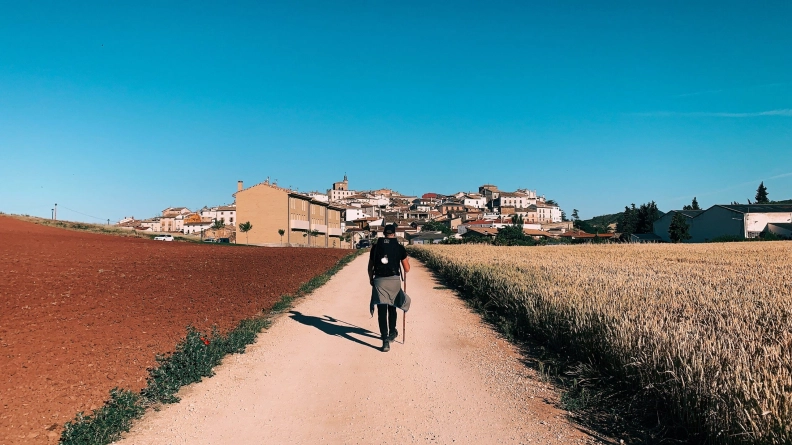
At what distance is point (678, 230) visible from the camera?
74.6 m

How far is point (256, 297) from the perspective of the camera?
1505 centimetres

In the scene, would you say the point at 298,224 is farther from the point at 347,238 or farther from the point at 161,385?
the point at 161,385

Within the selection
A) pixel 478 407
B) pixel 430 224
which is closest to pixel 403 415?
pixel 478 407

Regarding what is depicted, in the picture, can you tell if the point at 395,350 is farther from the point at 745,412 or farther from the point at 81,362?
the point at 745,412

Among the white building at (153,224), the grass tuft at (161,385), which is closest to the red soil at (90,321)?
the grass tuft at (161,385)

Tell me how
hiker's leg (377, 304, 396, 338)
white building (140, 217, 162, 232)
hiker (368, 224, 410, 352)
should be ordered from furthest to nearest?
white building (140, 217, 162, 232) < hiker (368, 224, 410, 352) < hiker's leg (377, 304, 396, 338)

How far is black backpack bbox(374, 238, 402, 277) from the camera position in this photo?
877 centimetres

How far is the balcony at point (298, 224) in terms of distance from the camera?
2884 inches

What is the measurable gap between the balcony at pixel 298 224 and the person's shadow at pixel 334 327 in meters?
62.3

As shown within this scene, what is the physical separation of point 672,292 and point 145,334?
9.98 meters

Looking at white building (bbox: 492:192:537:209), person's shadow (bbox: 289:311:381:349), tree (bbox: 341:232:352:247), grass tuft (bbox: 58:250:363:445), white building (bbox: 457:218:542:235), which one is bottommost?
person's shadow (bbox: 289:311:381:349)

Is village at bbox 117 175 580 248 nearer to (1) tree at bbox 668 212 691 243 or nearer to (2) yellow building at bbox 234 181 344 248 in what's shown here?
(2) yellow building at bbox 234 181 344 248

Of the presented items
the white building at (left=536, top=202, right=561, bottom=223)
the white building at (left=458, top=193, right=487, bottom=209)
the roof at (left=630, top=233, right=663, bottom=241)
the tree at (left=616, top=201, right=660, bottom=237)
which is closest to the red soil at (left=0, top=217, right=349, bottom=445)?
the roof at (left=630, top=233, right=663, bottom=241)

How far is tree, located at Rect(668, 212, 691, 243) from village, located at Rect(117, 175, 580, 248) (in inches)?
922
